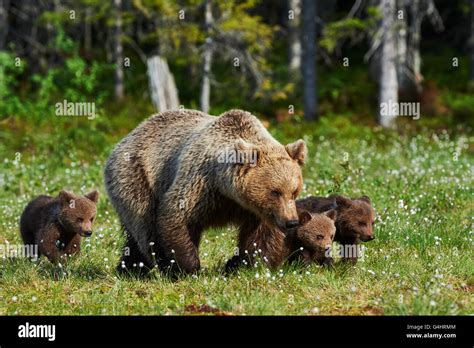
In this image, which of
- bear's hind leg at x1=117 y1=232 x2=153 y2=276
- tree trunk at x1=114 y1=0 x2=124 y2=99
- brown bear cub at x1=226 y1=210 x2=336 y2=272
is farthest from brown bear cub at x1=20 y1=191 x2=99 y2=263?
tree trunk at x1=114 y1=0 x2=124 y2=99

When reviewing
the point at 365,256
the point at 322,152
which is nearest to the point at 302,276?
the point at 365,256

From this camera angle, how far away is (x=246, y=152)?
22.6 feet

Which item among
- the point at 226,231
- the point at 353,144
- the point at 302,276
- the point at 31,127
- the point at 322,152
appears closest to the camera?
the point at 302,276

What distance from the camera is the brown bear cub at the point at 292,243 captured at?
7.64m

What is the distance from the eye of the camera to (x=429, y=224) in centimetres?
945

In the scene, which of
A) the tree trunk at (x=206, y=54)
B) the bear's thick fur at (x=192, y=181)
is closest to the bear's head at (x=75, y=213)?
the bear's thick fur at (x=192, y=181)

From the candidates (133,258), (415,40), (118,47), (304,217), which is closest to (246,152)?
(304,217)

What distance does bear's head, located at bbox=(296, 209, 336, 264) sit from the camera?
7809 mm

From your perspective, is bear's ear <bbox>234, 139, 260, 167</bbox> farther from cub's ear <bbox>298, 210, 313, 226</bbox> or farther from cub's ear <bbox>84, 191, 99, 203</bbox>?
cub's ear <bbox>84, 191, 99, 203</bbox>

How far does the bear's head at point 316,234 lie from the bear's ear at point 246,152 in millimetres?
1193

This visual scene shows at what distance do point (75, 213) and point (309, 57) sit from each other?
648 inches

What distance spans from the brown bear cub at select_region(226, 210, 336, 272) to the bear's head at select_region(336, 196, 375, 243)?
22cm

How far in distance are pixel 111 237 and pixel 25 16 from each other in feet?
66.3
